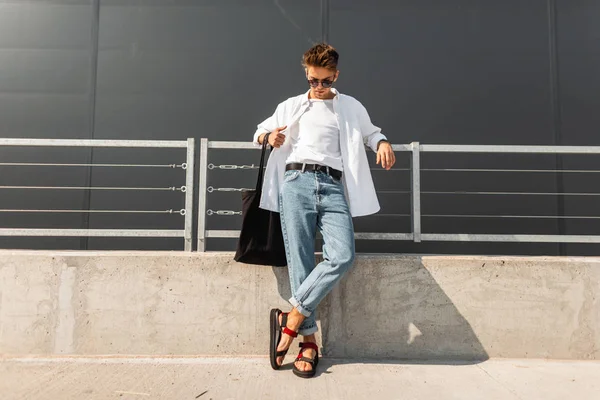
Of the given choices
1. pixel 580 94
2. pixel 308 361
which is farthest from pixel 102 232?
pixel 580 94

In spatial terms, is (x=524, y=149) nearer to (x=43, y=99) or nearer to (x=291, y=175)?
(x=291, y=175)

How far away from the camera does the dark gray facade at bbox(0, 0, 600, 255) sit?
439 centimetres

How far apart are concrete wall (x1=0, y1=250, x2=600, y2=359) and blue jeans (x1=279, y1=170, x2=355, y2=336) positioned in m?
0.39

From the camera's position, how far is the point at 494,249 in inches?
172

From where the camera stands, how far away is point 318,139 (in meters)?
2.27

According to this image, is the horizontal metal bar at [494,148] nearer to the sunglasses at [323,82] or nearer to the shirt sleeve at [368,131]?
the shirt sleeve at [368,131]

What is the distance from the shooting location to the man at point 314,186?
7.19 feet

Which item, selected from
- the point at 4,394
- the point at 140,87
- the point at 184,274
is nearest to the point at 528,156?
the point at 184,274

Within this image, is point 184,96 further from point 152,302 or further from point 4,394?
point 4,394

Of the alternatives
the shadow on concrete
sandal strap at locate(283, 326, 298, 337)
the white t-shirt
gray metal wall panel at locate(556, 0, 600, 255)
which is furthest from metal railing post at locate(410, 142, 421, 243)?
gray metal wall panel at locate(556, 0, 600, 255)

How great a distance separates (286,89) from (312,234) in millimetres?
2680

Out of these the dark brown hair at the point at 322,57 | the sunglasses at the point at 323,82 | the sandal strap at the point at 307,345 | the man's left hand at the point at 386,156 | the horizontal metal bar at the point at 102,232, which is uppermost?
the dark brown hair at the point at 322,57

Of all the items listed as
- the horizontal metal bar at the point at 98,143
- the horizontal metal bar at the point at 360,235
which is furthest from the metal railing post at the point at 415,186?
the horizontal metal bar at the point at 98,143

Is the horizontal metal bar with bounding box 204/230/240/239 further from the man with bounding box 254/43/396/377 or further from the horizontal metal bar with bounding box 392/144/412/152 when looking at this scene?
the horizontal metal bar with bounding box 392/144/412/152
